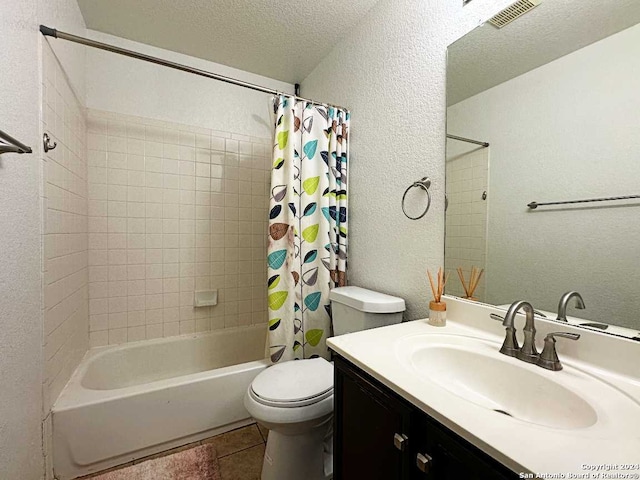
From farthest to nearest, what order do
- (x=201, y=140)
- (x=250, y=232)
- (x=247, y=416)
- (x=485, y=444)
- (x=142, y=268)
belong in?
(x=250, y=232)
(x=201, y=140)
(x=142, y=268)
(x=247, y=416)
(x=485, y=444)

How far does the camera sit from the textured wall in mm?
1290

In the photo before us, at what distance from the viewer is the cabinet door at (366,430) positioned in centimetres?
71

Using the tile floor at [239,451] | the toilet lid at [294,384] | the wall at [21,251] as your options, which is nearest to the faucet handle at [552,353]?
the toilet lid at [294,384]

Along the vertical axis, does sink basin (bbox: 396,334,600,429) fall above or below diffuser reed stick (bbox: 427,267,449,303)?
below

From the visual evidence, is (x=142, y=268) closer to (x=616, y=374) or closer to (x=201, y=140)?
(x=201, y=140)

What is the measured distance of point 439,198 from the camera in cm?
129

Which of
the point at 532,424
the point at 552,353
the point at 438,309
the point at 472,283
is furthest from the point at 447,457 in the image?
the point at 472,283

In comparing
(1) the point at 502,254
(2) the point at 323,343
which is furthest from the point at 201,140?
(1) the point at 502,254

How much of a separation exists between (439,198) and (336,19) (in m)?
1.27

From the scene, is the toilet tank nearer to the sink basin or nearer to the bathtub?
the sink basin

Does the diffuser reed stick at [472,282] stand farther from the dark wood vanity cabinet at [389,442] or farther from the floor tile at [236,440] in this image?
the floor tile at [236,440]

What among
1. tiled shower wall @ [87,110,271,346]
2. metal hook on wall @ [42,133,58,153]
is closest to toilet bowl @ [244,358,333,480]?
tiled shower wall @ [87,110,271,346]

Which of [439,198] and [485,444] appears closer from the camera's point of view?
[485,444]

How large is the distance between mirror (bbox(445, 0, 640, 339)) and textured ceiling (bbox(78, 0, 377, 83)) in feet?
2.89
